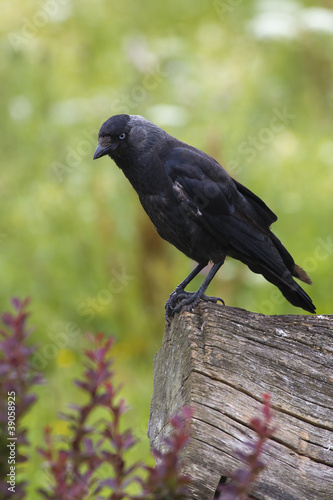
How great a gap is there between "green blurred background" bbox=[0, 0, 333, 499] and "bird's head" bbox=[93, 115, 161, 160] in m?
1.57

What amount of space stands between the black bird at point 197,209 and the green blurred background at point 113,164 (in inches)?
49.0

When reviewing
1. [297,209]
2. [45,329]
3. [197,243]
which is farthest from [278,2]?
[197,243]

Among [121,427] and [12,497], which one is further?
[121,427]

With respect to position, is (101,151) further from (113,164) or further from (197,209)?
(113,164)

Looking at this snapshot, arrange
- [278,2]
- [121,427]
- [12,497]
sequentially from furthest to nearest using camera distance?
[278,2] → [121,427] → [12,497]

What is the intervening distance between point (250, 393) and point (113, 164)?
4323mm

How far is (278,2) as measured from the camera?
672 cm

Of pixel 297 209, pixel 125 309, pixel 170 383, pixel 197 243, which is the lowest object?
pixel 170 383

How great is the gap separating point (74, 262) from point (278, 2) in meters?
3.20

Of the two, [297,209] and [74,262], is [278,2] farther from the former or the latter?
[74,262]

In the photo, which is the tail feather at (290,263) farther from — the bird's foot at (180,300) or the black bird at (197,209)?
the bird's foot at (180,300)

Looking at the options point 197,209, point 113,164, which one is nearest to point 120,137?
point 197,209

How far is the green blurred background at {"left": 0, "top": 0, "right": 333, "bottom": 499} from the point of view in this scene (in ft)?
16.5

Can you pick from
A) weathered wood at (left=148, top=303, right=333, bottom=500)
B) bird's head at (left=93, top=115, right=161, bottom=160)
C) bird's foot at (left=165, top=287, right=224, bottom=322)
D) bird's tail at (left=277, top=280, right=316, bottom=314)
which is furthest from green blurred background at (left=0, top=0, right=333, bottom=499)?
weathered wood at (left=148, top=303, right=333, bottom=500)
